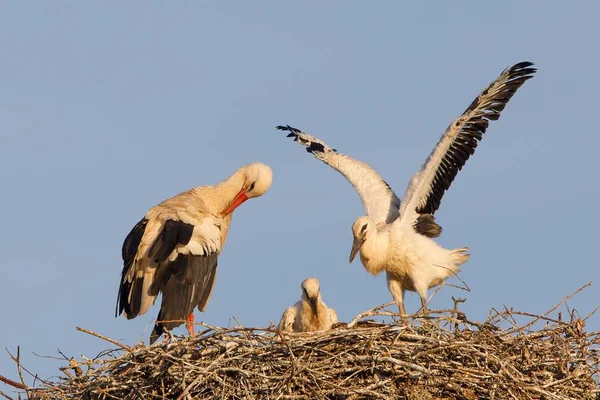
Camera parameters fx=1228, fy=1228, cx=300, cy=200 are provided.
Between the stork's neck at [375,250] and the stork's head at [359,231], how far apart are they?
3 centimetres

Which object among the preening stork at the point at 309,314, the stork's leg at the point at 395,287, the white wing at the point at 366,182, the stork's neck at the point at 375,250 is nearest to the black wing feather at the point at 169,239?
the preening stork at the point at 309,314

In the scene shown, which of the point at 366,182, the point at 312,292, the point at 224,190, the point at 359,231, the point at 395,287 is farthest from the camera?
the point at 366,182

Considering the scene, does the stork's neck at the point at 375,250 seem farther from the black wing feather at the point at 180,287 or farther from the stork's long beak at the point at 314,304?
the black wing feather at the point at 180,287

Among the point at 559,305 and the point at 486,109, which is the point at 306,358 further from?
the point at 486,109

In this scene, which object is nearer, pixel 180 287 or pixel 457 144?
pixel 180 287

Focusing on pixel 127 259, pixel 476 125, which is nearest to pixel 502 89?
pixel 476 125

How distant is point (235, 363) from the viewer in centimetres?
794

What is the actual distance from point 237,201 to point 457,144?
6.91 ft

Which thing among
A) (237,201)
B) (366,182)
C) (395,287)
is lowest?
(395,287)

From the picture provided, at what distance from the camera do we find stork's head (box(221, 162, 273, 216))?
37.0ft

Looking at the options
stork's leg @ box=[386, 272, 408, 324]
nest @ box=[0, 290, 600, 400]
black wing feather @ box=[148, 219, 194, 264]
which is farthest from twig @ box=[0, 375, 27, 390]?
stork's leg @ box=[386, 272, 408, 324]

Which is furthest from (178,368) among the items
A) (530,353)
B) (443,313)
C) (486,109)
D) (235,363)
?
(486,109)

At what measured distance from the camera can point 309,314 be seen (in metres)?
9.65

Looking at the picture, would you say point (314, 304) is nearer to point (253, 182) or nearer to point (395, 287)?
point (395, 287)
